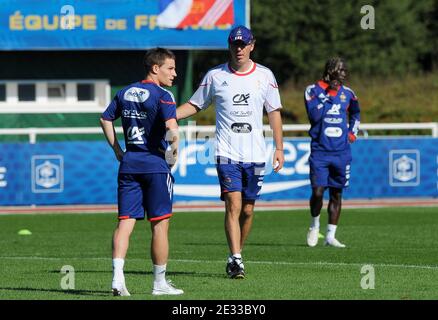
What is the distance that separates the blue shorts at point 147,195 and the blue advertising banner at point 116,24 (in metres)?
17.6

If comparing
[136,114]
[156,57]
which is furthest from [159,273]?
[156,57]

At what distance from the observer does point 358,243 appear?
16.3m

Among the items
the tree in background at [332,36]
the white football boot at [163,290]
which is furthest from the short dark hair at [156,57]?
the tree in background at [332,36]

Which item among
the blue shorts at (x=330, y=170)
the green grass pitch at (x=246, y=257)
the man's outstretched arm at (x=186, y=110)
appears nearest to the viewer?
the green grass pitch at (x=246, y=257)

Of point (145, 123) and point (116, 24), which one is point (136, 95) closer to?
point (145, 123)

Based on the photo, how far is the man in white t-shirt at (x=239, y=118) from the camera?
39.8ft

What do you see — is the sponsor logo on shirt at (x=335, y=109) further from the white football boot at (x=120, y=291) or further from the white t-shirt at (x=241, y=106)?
the white football boot at (x=120, y=291)

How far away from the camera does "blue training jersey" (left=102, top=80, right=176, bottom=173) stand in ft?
33.0

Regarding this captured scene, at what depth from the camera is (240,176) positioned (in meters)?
12.2

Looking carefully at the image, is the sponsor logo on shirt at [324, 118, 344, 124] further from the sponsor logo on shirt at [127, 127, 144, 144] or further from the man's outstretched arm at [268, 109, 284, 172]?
the sponsor logo on shirt at [127, 127, 144, 144]

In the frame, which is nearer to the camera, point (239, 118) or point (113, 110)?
point (113, 110)

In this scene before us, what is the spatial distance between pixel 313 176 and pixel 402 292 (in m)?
5.76

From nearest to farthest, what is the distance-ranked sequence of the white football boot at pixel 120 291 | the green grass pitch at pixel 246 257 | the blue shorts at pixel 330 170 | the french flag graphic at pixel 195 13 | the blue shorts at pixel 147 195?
1. the white football boot at pixel 120 291
2. the blue shorts at pixel 147 195
3. the green grass pitch at pixel 246 257
4. the blue shorts at pixel 330 170
5. the french flag graphic at pixel 195 13

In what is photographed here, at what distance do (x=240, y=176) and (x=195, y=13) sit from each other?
15899 mm
